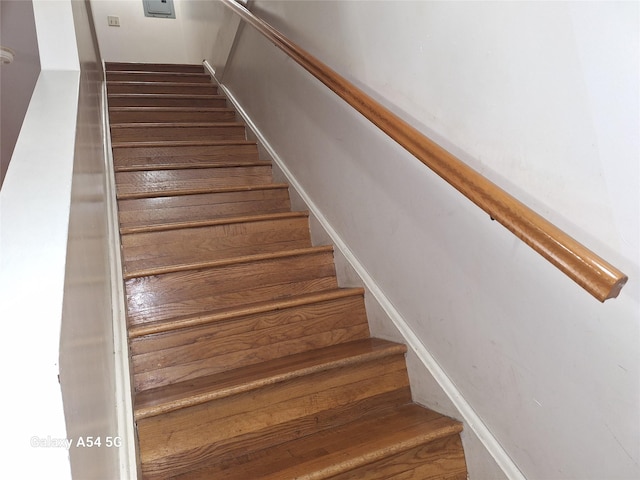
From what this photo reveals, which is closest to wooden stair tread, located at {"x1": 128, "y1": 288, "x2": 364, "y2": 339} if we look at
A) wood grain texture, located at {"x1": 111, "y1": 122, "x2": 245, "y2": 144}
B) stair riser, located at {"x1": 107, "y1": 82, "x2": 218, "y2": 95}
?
wood grain texture, located at {"x1": 111, "y1": 122, "x2": 245, "y2": 144}

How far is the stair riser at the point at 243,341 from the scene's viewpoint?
1479 millimetres

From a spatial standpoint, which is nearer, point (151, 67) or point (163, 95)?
point (163, 95)

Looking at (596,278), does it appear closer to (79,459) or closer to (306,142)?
(79,459)

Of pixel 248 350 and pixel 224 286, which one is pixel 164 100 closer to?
pixel 224 286

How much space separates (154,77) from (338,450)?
3392 mm

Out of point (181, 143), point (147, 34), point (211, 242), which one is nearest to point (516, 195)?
point (211, 242)

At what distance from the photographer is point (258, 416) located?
1372 millimetres

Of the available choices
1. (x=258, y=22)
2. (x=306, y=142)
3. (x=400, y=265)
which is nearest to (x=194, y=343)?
(x=400, y=265)

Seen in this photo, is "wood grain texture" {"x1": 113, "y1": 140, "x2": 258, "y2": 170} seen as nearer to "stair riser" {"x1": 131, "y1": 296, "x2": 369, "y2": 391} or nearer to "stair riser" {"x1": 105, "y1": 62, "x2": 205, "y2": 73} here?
"stair riser" {"x1": 131, "y1": 296, "x2": 369, "y2": 391}

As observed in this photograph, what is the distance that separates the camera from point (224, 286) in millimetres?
1806

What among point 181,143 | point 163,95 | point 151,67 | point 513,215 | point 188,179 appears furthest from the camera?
point 151,67

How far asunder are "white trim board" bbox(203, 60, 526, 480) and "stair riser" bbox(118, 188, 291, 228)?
0.15 metres

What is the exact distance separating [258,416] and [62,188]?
2.77 ft

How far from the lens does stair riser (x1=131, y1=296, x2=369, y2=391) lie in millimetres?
1479
